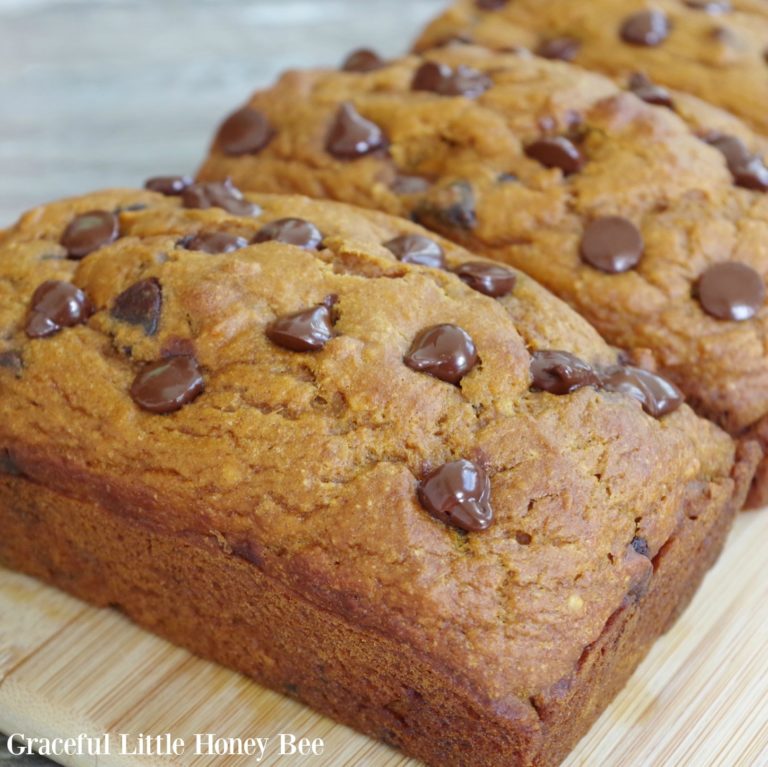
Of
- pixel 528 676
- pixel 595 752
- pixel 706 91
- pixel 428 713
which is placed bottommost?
pixel 595 752

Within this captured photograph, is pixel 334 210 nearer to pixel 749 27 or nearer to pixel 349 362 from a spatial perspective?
pixel 349 362

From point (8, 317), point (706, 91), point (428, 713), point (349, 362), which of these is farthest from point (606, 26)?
point (428, 713)

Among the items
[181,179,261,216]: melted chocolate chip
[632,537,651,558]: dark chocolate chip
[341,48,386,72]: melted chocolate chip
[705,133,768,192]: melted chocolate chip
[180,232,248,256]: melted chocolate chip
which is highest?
[180,232,248,256]: melted chocolate chip

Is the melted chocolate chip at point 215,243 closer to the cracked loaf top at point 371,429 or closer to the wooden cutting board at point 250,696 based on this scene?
the cracked loaf top at point 371,429

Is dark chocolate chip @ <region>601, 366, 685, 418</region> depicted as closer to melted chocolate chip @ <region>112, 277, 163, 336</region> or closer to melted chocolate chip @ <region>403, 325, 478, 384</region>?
melted chocolate chip @ <region>403, 325, 478, 384</region>

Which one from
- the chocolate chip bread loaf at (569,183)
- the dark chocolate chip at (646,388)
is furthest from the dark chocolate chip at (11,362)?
the dark chocolate chip at (646,388)

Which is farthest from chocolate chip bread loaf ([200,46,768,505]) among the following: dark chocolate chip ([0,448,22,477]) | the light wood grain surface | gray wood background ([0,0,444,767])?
gray wood background ([0,0,444,767])
